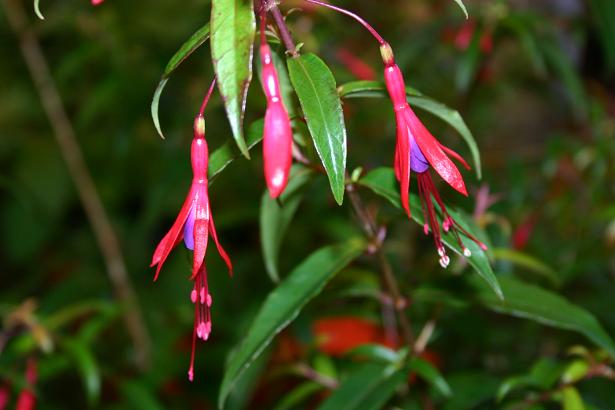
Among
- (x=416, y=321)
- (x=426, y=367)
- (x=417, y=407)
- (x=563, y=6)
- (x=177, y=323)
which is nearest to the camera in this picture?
(x=426, y=367)

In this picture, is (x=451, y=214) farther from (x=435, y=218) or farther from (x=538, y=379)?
(x=538, y=379)

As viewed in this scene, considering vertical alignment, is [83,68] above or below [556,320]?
above

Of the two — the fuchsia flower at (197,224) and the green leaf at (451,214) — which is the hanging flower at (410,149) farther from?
the fuchsia flower at (197,224)

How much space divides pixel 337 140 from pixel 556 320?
1.10ft

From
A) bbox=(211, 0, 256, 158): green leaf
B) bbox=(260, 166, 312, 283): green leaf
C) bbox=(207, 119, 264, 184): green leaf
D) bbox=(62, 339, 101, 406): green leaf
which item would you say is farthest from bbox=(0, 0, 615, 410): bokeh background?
bbox=(211, 0, 256, 158): green leaf

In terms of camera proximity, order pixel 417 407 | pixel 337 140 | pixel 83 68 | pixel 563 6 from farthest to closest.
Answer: pixel 563 6
pixel 83 68
pixel 417 407
pixel 337 140

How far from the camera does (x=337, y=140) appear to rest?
20.5 inches

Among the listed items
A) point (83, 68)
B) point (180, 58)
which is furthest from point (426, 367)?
point (83, 68)

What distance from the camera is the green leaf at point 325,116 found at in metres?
0.52

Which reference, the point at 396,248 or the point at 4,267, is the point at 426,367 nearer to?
the point at 396,248

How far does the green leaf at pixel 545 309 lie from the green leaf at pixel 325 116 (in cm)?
30

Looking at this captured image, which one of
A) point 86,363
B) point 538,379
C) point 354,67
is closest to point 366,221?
point 538,379

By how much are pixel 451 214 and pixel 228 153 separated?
20cm

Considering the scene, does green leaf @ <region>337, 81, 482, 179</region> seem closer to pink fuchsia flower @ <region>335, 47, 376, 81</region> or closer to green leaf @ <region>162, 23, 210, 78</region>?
green leaf @ <region>162, 23, 210, 78</region>
